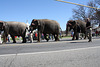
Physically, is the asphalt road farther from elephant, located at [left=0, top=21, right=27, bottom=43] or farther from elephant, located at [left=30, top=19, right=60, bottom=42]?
elephant, located at [left=30, top=19, right=60, bottom=42]

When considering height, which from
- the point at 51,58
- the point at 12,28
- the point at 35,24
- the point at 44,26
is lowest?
the point at 51,58

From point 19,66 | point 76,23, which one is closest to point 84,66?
point 19,66

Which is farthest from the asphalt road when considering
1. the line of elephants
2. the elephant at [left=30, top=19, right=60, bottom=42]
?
the elephant at [left=30, top=19, right=60, bottom=42]

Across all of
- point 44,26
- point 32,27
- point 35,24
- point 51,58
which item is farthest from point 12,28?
point 51,58

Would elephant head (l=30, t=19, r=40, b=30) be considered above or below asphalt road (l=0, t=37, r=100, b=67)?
above

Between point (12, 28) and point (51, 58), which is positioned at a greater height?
point (12, 28)

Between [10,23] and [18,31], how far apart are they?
3.67 ft

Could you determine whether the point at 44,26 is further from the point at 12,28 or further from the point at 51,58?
the point at 51,58

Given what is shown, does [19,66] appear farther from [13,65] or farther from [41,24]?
[41,24]

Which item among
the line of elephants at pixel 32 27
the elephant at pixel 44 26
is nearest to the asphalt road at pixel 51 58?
the line of elephants at pixel 32 27

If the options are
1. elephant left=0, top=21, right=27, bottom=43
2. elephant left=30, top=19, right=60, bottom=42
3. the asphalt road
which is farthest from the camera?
elephant left=30, top=19, right=60, bottom=42

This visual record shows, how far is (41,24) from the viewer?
1262cm

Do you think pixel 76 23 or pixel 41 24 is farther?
pixel 76 23

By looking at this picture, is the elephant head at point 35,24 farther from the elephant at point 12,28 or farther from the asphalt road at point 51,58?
the asphalt road at point 51,58
